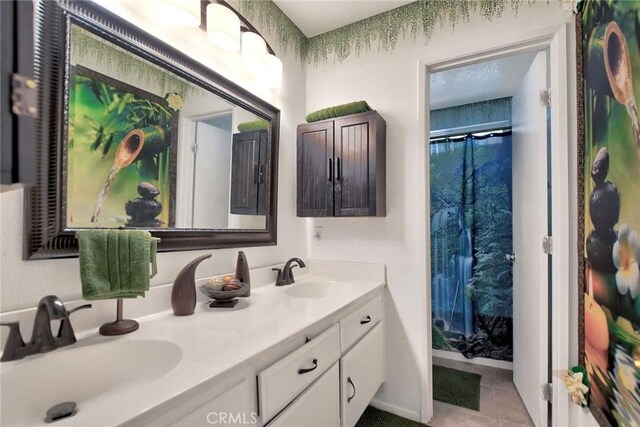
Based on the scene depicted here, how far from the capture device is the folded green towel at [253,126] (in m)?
1.60

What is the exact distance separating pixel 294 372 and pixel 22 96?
0.96m

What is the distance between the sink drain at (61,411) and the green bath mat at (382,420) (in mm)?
1515

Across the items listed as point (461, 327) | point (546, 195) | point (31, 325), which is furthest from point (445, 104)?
point (31, 325)

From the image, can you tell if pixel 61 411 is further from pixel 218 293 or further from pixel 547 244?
pixel 547 244

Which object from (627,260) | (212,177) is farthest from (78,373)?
(627,260)

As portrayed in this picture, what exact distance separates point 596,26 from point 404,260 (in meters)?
1.39

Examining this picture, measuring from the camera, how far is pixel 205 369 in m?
0.68

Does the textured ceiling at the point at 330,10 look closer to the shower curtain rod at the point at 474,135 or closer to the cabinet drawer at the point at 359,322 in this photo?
the shower curtain rod at the point at 474,135

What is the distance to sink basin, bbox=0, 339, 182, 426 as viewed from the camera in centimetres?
67

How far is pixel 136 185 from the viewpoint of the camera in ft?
3.63

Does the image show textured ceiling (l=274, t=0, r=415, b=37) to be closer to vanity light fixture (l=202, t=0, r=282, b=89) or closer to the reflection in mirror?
vanity light fixture (l=202, t=0, r=282, b=89)

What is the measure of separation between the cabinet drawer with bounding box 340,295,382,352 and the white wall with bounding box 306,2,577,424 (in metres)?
0.18

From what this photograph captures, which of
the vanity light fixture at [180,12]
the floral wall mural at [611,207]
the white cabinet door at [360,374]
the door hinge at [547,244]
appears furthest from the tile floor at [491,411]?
the vanity light fixture at [180,12]

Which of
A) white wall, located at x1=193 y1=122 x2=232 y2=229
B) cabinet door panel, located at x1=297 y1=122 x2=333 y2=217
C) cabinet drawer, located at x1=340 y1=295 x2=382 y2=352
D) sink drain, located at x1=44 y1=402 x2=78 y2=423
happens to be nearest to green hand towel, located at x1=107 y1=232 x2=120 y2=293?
sink drain, located at x1=44 y1=402 x2=78 y2=423
